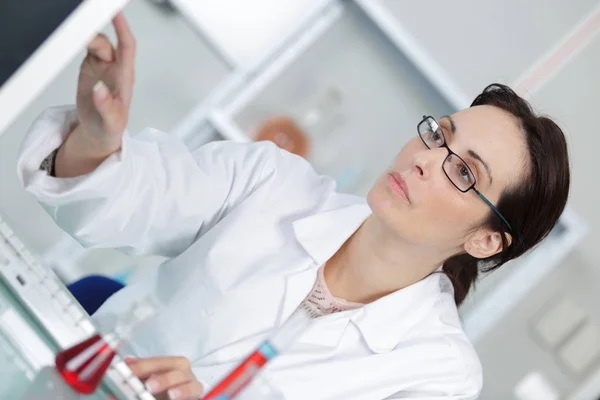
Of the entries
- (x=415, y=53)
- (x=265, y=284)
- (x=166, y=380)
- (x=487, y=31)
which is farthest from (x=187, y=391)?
(x=487, y=31)

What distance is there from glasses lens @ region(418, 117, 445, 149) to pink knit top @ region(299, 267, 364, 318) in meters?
0.30

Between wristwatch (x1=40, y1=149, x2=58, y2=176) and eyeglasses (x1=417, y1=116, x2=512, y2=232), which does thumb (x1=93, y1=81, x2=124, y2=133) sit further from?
eyeglasses (x1=417, y1=116, x2=512, y2=232)

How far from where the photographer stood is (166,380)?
57 cm

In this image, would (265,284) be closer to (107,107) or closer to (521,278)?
(107,107)

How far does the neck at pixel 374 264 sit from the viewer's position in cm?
97

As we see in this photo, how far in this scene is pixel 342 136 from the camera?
1608mm

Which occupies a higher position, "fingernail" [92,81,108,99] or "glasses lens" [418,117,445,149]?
"fingernail" [92,81,108,99]

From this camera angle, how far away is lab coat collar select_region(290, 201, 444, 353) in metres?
0.96

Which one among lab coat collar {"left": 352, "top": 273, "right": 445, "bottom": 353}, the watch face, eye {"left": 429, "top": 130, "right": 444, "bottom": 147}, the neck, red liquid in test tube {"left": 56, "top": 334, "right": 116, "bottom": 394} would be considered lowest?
lab coat collar {"left": 352, "top": 273, "right": 445, "bottom": 353}

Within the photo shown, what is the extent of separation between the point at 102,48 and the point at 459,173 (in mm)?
551

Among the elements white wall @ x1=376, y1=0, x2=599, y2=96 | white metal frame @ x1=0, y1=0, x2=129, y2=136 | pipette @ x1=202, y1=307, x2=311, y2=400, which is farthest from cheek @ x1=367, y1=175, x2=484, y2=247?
white wall @ x1=376, y1=0, x2=599, y2=96

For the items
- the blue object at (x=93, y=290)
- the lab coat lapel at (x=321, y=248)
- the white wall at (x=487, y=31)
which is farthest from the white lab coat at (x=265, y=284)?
the white wall at (x=487, y=31)

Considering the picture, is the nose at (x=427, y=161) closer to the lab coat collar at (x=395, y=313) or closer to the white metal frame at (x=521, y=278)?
the lab coat collar at (x=395, y=313)

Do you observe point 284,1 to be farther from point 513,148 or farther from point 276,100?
point 513,148
